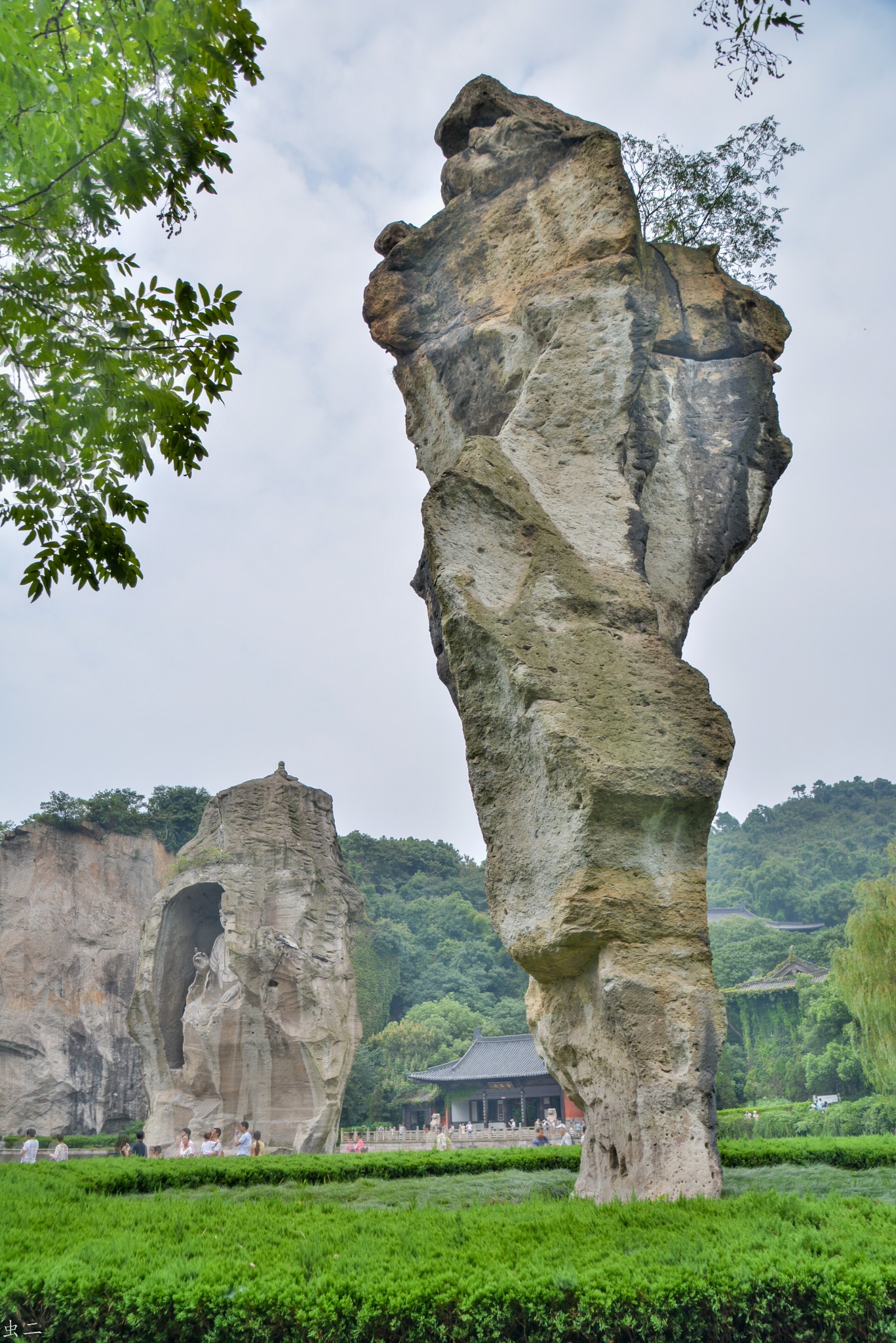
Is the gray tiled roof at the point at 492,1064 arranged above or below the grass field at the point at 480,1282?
below

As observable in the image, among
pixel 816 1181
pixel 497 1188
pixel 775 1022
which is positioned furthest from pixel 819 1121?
pixel 497 1188

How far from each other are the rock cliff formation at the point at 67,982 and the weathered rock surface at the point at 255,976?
376 inches

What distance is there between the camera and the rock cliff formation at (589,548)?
18.7ft

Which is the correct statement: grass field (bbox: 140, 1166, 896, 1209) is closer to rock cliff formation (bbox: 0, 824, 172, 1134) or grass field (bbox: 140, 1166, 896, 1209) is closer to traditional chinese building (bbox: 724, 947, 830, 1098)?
rock cliff formation (bbox: 0, 824, 172, 1134)

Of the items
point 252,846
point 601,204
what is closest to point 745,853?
point 252,846

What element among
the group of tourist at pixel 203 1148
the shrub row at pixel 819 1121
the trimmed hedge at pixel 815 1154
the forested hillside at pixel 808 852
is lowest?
the shrub row at pixel 819 1121

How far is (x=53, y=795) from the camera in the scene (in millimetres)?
32750

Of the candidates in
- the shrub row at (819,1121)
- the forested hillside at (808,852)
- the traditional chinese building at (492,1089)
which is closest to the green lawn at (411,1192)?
the shrub row at (819,1121)

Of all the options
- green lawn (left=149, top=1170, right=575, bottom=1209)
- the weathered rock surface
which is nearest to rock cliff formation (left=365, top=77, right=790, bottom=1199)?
green lawn (left=149, top=1170, right=575, bottom=1209)

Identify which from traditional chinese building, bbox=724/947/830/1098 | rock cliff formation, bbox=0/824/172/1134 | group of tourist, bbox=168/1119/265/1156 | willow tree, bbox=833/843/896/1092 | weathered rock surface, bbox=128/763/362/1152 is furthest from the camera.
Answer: traditional chinese building, bbox=724/947/830/1098

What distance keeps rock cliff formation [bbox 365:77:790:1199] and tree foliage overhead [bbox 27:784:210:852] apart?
24983 mm

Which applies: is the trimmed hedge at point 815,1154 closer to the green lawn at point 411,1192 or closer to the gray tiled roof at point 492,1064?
the green lawn at point 411,1192

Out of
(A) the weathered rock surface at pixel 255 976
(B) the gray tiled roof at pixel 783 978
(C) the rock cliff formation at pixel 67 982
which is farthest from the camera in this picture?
(B) the gray tiled roof at pixel 783 978

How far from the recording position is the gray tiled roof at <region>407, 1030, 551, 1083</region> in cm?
3400
